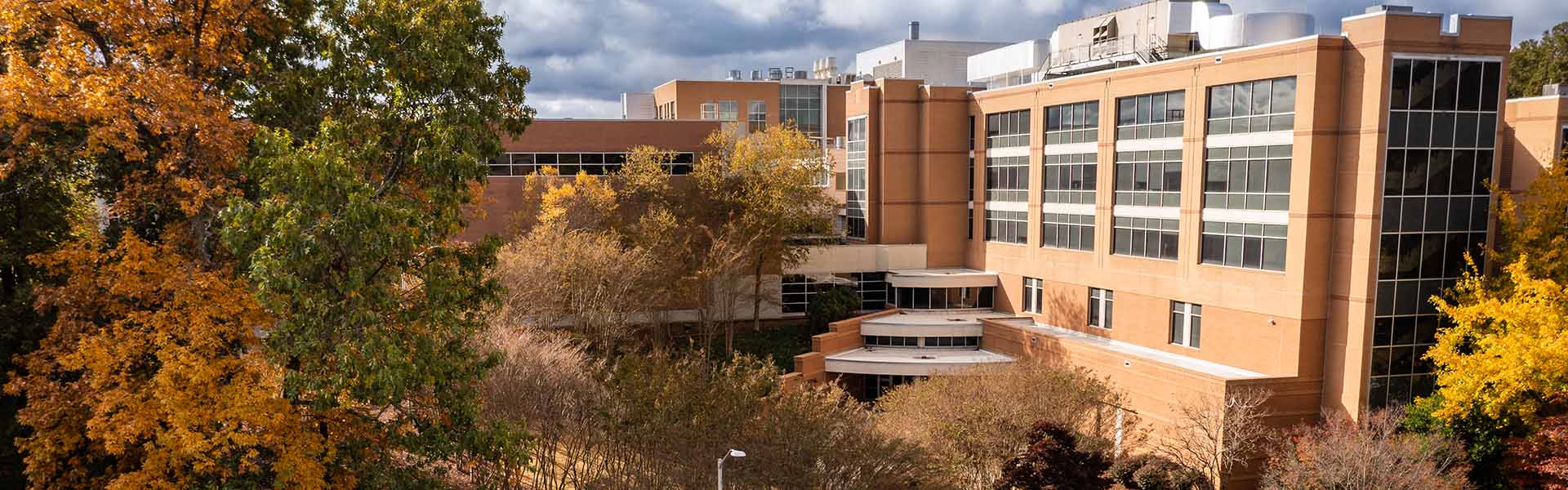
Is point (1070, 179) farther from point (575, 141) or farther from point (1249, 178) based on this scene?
point (575, 141)

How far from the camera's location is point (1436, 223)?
2964 cm

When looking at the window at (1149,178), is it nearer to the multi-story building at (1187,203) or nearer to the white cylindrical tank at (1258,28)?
the multi-story building at (1187,203)

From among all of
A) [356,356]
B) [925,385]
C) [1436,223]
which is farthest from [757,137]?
[356,356]

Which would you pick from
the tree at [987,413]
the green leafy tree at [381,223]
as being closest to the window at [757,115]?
the tree at [987,413]

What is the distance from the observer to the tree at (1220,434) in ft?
94.3

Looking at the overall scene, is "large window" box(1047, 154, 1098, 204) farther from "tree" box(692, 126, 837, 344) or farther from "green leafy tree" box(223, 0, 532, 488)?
"green leafy tree" box(223, 0, 532, 488)

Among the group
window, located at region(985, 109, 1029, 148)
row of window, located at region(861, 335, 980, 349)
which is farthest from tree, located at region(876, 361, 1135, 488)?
window, located at region(985, 109, 1029, 148)

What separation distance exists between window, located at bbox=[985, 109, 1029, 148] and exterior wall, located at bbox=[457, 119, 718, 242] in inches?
557

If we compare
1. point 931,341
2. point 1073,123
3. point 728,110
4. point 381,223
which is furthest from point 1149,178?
point 728,110

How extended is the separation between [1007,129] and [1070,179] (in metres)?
4.69

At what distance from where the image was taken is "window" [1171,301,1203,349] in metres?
A: 34.2

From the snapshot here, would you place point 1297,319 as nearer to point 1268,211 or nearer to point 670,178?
point 1268,211

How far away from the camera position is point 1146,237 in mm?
36625

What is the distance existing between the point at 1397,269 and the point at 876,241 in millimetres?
23961
